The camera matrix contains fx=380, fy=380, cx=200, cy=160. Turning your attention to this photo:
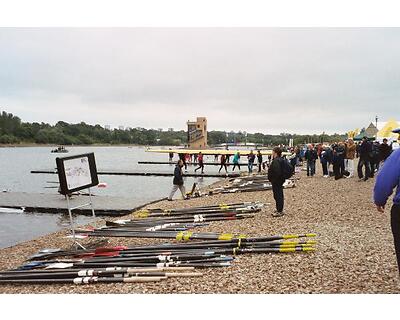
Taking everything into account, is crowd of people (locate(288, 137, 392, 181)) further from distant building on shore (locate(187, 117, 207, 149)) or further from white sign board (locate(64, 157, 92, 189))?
distant building on shore (locate(187, 117, 207, 149))

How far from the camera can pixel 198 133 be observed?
106250mm

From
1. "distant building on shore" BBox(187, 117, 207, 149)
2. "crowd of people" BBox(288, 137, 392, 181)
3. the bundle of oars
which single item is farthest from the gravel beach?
"distant building on shore" BBox(187, 117, 207, 149)

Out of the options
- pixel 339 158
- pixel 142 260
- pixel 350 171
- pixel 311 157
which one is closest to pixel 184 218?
pixel 142 260

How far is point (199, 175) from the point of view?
37500mm

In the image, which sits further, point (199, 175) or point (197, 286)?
point (199, 175)

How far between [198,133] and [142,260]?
9966cm

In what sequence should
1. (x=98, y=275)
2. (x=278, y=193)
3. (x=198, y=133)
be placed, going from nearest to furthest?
(x=98, y=275) → (x=278, y=193) → (x=198, y=133)

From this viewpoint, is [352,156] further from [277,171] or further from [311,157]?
[277,171]

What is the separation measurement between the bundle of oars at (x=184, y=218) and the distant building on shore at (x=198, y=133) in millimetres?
91438

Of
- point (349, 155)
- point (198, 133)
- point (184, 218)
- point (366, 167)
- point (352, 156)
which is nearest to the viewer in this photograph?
point (184, 218)

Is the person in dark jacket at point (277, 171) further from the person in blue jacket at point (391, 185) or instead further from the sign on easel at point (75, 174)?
the person in blue jacket at point (391, 185)

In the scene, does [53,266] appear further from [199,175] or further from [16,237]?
[199,175]

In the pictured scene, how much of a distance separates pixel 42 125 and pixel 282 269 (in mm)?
189946
